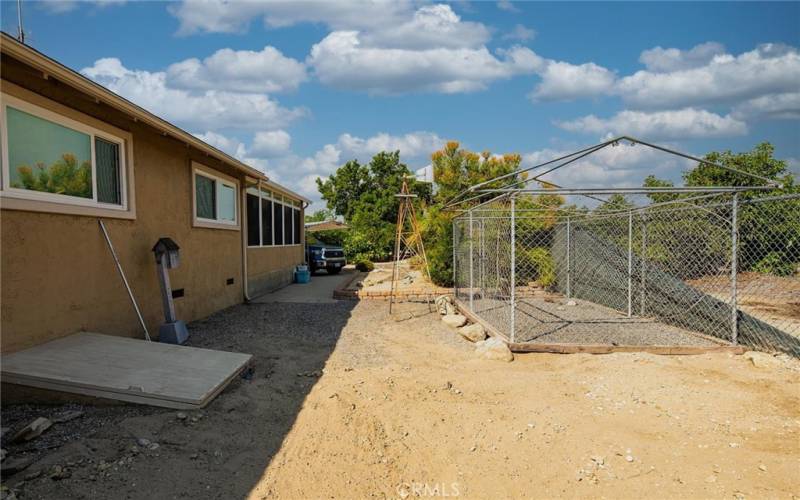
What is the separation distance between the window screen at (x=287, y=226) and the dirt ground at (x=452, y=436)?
A: 934 centimetres

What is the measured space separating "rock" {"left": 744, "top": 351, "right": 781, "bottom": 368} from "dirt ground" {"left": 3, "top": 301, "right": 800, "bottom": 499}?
2 centimetres

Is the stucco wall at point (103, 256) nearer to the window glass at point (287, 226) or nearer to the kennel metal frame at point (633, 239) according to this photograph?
the kennel metal frame at point (633, 239)

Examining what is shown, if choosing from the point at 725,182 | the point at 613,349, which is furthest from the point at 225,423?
the point at 725,182

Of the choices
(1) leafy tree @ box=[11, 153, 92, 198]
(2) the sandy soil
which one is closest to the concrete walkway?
(1) leafy tree @ box=[11, 153, 92, 198]

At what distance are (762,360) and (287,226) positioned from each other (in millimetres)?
12402

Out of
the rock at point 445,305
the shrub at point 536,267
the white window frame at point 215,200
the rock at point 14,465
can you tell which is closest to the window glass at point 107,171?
the white window frame at point 215,200

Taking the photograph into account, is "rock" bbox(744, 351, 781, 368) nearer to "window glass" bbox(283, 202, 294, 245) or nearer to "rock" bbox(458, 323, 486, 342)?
"rock" bbox(458, 323, 486, 342)

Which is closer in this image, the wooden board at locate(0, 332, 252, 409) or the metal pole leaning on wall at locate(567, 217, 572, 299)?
the wooden board at locate(0, 332, 252, 409)

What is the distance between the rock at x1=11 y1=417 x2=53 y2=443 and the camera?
2.91 meters

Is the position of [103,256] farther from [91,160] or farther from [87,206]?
[91,160]

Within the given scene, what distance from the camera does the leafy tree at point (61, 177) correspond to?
4.10 metres

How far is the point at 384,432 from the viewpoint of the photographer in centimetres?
347

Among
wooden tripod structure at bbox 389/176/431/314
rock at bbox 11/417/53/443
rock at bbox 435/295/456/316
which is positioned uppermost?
wooden tripod structure at bbox 389/176/431/314

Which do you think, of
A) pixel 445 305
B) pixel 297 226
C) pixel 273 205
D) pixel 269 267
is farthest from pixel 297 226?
pixel 445 305
